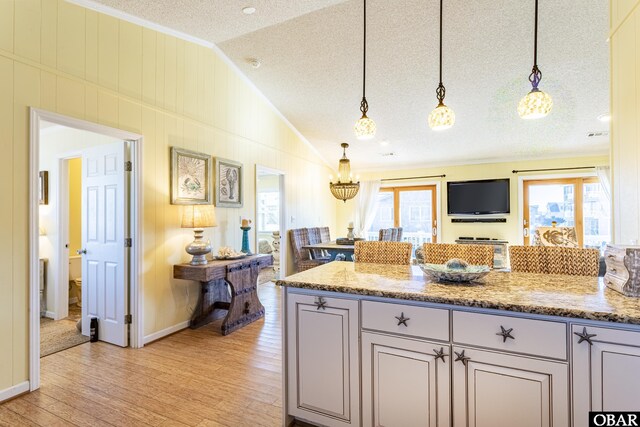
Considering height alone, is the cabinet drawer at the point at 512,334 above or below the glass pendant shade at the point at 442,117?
below

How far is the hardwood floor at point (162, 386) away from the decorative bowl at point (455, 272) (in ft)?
4.41

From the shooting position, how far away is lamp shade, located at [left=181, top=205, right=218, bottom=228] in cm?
342

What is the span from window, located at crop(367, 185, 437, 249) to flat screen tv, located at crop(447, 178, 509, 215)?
0.46 meters

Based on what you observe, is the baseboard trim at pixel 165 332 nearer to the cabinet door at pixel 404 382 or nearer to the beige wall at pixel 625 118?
the cabinet door at pixel 404 382

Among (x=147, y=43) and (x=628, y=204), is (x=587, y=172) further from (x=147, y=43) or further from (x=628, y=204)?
(x=147, y=43)

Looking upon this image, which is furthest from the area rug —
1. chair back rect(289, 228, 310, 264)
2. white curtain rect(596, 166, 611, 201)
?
white curtain rect(596, 166, 611, 201)

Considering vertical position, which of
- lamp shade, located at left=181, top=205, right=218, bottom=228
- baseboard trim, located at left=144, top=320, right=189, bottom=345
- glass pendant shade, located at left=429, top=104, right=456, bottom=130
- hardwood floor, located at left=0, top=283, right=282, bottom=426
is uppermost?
glass pendant shade, located at left=429, top=104, right=456, bottom=130

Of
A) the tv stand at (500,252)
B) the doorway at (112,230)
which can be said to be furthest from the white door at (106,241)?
the tv stand at (500,252)

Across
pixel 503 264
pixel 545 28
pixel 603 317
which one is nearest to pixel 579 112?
pixel 545 28

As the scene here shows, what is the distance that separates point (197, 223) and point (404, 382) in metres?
2.63

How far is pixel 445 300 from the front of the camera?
151 cm

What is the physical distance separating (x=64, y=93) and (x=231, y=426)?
2828 mm

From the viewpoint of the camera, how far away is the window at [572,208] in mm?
5766

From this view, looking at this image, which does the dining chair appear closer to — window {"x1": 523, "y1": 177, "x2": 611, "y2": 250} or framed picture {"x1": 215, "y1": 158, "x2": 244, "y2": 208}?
framed picture {"x1": 215, "y1": 158, "x2": 244, "y2": 208}
